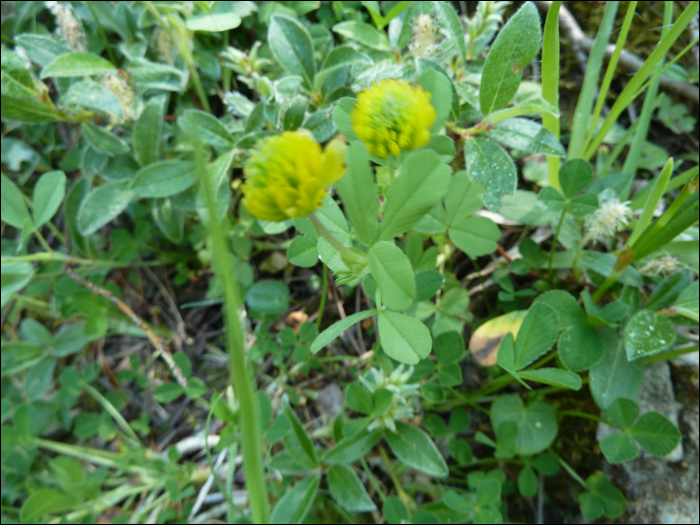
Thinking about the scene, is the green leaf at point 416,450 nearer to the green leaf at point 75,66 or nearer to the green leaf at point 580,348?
the green leaf at point 580,348

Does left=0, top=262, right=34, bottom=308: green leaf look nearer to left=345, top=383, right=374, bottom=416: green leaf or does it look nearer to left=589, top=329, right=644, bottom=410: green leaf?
left=345, top=383, right=374, bottom=416: green leaf

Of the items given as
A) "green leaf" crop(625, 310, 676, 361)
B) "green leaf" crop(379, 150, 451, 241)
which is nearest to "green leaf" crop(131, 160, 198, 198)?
"green leaf" crop(379, 150, 451, 241)

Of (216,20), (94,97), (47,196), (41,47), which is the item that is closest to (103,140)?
(94,97)

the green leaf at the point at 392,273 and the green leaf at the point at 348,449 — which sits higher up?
the green leaf at the point at 392,273

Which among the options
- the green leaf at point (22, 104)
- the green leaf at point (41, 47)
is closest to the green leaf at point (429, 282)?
the green leaf at point (22, 104)

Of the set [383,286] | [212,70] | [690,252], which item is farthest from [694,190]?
[212,70]

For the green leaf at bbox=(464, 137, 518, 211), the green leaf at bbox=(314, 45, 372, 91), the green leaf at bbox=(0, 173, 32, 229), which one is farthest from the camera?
the green leaf at bbox=(0, 173, 32, 229)
